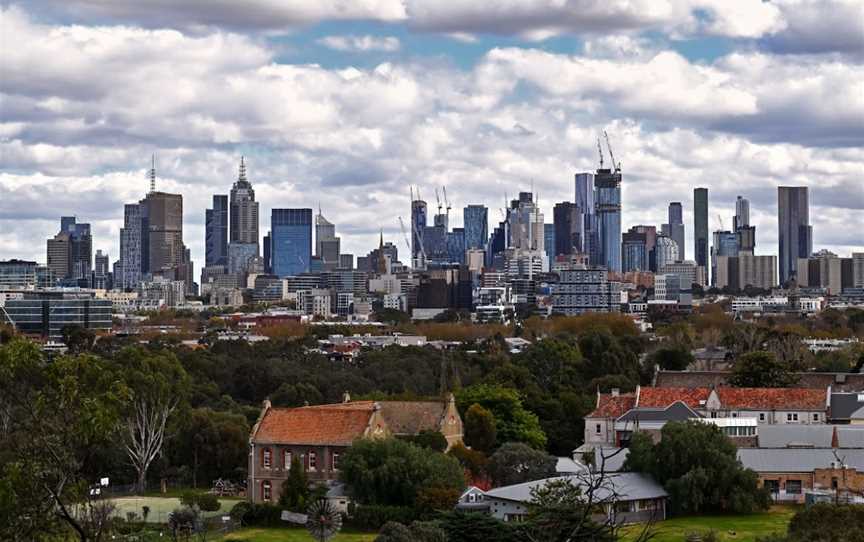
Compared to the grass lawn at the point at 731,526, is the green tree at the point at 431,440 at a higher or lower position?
higher

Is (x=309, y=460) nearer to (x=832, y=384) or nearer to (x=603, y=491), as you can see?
(x=603, y=491)

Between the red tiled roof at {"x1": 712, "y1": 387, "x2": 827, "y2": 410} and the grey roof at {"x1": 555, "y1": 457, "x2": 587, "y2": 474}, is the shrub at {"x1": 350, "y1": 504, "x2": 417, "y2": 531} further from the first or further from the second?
the red tiled roof at {"x1": 712, "y1": 387, "x2": 827, "y2": 410}

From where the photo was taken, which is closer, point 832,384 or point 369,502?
point 369,502

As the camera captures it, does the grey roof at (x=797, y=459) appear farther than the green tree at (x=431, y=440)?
No

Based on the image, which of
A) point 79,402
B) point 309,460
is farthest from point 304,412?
point 79,402

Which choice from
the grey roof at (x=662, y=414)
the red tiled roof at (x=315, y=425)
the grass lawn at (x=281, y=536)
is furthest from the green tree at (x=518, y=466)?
the grass lawn at (x=281, y=536)

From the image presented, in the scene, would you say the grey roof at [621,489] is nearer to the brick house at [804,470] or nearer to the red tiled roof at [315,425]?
the brick house at [804,470]

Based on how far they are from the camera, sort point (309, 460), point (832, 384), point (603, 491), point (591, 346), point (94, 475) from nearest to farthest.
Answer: point (603, 491)
point (309, 460)
point (94, 475)
point (832, 384)
point (591, 346)

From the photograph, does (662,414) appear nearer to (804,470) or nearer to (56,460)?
(804,470)
